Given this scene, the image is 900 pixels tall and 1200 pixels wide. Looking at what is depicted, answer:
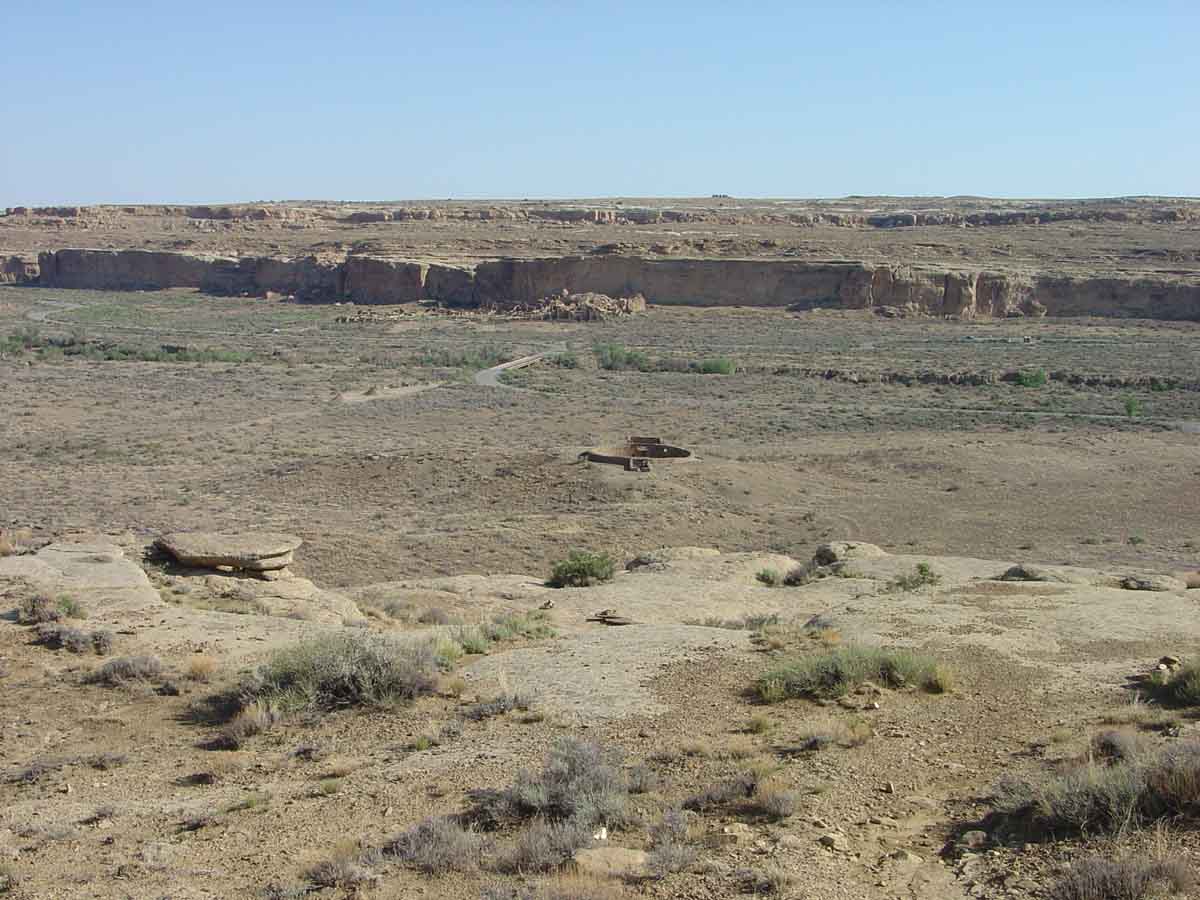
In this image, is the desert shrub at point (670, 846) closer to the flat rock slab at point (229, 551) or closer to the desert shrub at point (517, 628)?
the desert shrub at point (517, 628)

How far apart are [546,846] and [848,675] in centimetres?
374

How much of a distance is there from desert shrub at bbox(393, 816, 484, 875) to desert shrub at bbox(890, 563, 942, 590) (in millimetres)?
8872

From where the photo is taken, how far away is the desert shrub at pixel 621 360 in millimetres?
48656

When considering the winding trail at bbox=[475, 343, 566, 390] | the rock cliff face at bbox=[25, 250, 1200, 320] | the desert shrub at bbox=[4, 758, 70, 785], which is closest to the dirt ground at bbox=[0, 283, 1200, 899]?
the desert shrub at bbox=[4, 758, 70, 785]

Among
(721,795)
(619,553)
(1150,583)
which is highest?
(721,795)

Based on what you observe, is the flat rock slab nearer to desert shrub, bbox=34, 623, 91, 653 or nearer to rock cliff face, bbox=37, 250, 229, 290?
desert shrub, bbox=34, 623, 91, 653

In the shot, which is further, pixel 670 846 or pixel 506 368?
pixel 506 368

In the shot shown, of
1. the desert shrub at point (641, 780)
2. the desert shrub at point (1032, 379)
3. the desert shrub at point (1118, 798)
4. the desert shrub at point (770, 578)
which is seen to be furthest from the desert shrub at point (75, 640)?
the desert shrub at point (1032, 379)

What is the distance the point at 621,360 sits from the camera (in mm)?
49500

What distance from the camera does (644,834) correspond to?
700 cm

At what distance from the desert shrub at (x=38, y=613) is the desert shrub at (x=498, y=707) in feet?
16.4

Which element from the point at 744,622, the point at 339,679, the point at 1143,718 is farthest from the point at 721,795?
the point at 744,622

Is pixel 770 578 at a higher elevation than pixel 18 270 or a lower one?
lower

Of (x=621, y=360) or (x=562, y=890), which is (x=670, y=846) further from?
(x=621, y=360)
